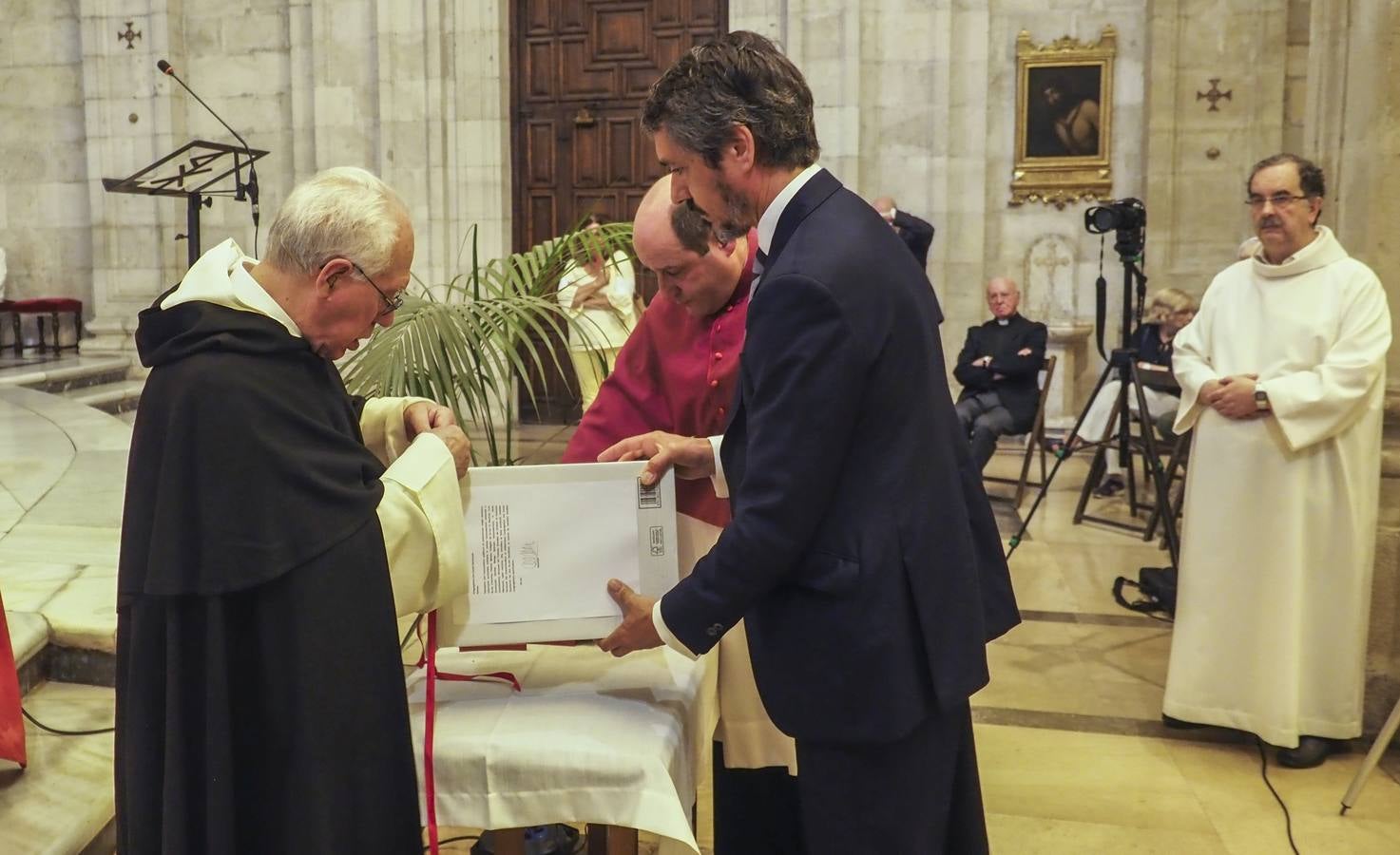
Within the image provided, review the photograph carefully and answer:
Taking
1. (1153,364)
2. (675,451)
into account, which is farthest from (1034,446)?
(675,451)

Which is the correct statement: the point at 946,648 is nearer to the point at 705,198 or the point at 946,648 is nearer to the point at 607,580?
the point at 607,580

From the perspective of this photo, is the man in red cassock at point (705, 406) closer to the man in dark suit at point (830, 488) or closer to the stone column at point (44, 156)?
the man in dark suit at point (830, 488)

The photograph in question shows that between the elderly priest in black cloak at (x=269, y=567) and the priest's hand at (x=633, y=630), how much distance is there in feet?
1.23

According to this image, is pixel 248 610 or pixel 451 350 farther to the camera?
pixel 451 350

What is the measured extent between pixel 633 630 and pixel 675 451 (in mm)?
361

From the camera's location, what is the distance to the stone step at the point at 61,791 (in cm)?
281

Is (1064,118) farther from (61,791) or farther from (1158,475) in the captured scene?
(61,791)

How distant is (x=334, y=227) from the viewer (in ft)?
6.32

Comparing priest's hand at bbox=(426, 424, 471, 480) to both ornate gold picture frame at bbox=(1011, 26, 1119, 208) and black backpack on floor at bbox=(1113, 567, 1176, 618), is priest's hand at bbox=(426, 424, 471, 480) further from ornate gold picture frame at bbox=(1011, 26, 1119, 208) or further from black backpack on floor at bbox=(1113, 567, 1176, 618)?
ornate gold picture frame at bbox=(1011, 26, 1119, 208)

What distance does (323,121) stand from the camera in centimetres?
1056

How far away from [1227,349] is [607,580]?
2892mm

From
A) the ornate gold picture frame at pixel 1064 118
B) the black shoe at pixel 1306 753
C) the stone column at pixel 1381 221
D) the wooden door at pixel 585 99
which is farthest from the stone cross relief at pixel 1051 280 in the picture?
the black shoe at pixel 1306 753

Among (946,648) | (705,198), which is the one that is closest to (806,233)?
(705,198)

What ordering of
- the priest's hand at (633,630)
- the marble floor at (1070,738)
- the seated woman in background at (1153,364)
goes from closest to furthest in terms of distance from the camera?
the priest's hand at (633,630) < the marble floor at (1070,738) < the seated woman in background at (1153,364)
